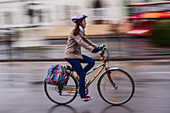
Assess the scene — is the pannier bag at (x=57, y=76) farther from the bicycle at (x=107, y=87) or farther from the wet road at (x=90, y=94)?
the wet road at (x=90, y=94)

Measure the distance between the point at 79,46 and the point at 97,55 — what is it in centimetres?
648

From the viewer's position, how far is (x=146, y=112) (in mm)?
5188

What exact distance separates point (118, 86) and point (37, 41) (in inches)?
397

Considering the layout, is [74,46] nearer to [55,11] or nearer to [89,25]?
[89,25]

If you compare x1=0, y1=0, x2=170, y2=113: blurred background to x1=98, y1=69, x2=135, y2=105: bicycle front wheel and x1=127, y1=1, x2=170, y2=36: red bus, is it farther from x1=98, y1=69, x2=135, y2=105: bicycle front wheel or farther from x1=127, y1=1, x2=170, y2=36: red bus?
x1=98, y1=69, x2=135, y2=105: bicycle front wheel

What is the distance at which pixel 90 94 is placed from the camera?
6562mm

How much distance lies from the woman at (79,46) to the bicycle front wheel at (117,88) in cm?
35

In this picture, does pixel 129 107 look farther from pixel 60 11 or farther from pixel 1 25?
pixel 1 25

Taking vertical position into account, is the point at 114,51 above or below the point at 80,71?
below

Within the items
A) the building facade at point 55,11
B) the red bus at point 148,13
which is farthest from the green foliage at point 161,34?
the building facade at point 55,11

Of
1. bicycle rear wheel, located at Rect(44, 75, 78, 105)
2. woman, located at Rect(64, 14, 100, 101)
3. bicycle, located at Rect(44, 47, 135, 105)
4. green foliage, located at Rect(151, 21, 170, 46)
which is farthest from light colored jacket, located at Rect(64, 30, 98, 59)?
green foliage, located at Rect(151, 21, 170, 46)

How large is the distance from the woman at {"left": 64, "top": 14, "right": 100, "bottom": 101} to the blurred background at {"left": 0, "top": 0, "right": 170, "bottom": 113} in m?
0.60

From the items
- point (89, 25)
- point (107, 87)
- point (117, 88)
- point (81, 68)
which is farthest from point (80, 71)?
point (89, 25)

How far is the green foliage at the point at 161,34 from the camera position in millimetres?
14680
